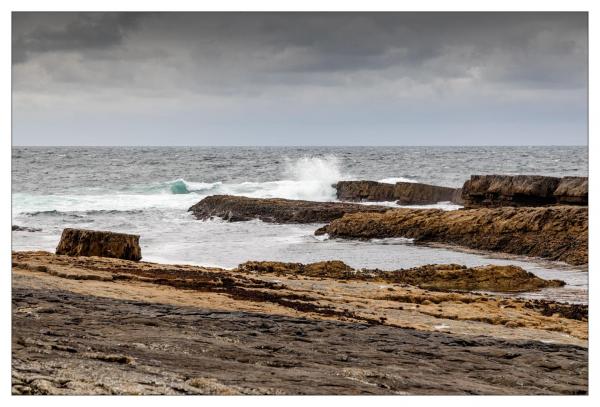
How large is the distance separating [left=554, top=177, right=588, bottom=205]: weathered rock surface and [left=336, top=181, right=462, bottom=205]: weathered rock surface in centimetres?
759

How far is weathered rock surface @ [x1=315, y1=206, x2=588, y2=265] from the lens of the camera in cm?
1620

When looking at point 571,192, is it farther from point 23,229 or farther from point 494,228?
point 23,229

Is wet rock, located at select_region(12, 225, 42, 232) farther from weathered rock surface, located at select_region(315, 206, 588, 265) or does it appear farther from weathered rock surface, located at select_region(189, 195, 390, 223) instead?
weathered rock surface, located at select_region(315, 206, 588, 265)

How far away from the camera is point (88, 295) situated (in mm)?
7695

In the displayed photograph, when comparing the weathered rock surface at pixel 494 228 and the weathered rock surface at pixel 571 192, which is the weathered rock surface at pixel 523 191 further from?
the weathered rock surface at pixel 494 228

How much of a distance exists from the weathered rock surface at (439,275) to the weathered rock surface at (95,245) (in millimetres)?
2096

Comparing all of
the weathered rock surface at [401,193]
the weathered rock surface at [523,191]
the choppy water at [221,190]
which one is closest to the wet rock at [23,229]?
the choppy water at [221,190]

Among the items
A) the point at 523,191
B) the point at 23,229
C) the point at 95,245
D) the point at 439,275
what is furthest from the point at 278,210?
the point at 95,245

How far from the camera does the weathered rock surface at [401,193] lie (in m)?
31.0

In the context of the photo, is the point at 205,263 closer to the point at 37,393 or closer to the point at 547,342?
the point at 547,342

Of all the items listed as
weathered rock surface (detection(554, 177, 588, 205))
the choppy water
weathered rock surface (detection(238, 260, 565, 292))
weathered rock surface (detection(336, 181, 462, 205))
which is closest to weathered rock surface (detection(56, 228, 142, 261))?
the choppy water

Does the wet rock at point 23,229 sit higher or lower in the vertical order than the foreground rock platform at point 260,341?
lower

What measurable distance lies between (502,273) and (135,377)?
927 centimetres
